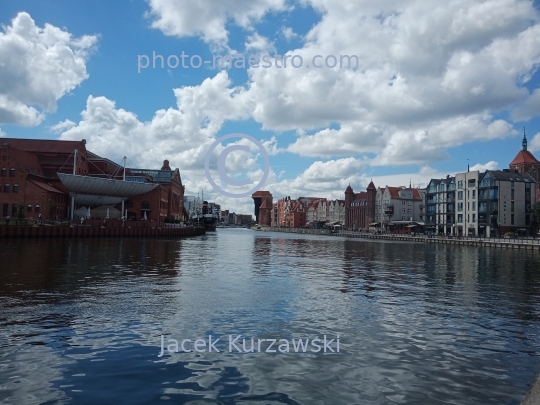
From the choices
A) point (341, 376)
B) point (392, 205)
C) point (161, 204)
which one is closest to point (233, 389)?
point (341, 376)

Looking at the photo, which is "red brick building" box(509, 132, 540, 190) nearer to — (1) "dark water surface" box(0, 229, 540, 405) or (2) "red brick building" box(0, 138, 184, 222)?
(2) "red brick building" box(0, 138, 184, 222)

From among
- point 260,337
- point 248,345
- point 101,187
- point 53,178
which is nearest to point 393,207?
point 101,187

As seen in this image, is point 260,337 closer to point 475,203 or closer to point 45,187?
point 45,187

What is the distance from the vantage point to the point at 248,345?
12820 mm

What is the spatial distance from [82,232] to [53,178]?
93.5ft

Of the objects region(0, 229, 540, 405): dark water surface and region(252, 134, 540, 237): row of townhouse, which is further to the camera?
region(252, 134, 540, 237): row of townhouse

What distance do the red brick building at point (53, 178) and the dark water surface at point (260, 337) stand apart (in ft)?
220

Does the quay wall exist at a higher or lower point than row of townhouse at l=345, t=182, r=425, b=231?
lower

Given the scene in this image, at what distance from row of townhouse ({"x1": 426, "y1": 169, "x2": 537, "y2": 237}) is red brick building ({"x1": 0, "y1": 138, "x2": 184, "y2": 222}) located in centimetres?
7949

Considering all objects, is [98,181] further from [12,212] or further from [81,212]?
[12,212]

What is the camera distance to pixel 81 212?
316ft

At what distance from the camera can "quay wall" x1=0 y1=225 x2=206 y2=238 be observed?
66.6 m

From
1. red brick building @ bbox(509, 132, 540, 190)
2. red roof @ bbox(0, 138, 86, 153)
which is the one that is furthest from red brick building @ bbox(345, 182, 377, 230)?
red roof @ bbox(0, 138, 86, 153)

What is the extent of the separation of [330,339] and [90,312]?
8689 mm
